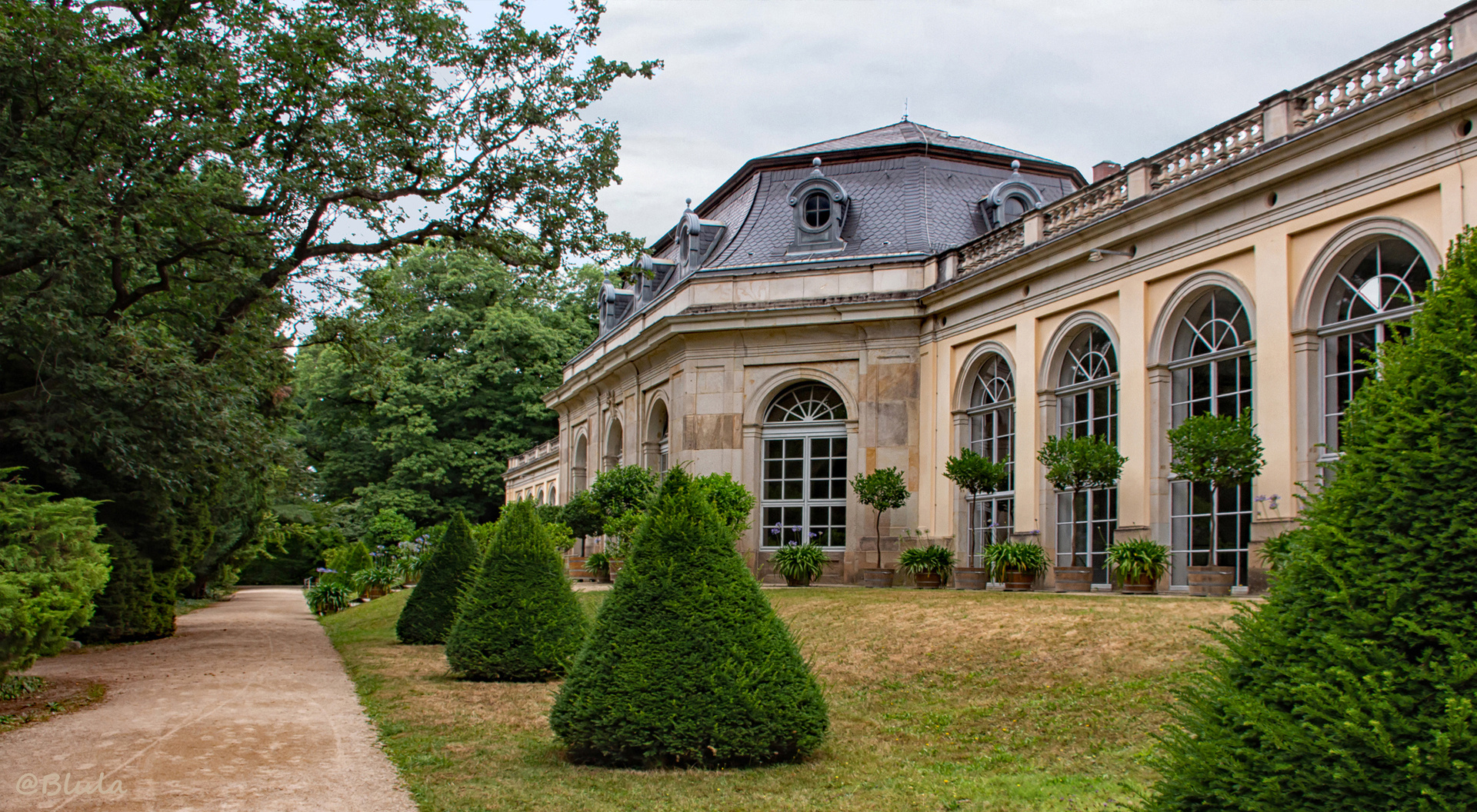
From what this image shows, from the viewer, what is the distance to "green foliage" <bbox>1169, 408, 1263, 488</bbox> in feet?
48.1

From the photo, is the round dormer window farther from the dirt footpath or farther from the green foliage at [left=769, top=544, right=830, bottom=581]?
the dirt footpath

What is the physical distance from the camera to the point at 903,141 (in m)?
25.7

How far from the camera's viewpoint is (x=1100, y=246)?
18172 millimetres

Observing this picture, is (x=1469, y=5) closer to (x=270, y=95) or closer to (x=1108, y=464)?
(x=1108, y=464)

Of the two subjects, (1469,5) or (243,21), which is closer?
(1469,5)

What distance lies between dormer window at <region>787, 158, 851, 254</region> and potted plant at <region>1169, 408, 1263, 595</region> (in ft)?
36.5

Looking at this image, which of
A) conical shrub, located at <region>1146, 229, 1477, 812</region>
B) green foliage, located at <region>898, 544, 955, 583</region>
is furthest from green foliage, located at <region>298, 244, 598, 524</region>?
conical shrub, located at <region>1146, 229, 1477, 812</region>

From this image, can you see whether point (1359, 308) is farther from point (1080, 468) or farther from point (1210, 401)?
point (1080, 468)

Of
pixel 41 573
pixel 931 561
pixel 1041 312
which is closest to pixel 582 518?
pixel 931 561

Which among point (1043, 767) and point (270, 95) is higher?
point (270, 95)

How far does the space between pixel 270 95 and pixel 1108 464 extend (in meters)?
12.6

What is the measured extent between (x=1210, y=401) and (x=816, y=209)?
11.1m

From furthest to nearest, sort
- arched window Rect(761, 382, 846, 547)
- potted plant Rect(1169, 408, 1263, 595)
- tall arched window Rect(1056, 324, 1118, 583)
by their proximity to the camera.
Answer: arched window Rect(761, 382, 846, 547)
tall arched window Rect(1056, 324, 1118, 583)
potted plant Rect(1169, 408, 1263, 595)

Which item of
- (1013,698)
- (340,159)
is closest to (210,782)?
(1013,698)
